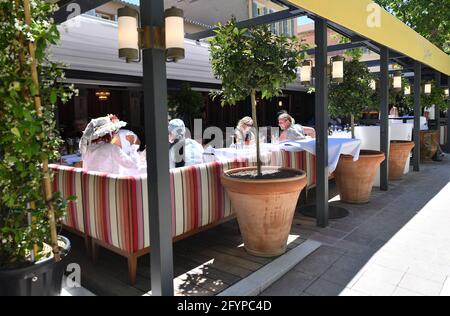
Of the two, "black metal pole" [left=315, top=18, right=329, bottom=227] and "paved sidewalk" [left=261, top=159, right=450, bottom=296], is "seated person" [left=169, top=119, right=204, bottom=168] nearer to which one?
"black metal pole" [left=315, top=18, right=329, bottom=227]

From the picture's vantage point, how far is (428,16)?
1183 cm

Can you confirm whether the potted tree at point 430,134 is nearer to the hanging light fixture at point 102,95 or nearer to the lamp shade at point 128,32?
the hanging light fixture at point 102,95

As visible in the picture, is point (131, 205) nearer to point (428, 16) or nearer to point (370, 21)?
point (370, 21)

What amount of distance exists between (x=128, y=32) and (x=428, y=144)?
8.22 metres

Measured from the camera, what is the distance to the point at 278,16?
381 cm

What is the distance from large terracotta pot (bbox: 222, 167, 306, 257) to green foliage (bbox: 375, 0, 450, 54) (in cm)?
1178

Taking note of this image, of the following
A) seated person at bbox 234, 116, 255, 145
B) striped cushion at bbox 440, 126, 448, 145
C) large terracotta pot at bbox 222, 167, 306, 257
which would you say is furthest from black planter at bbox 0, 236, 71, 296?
striped cushion at bbox 440, 126, 448, 145

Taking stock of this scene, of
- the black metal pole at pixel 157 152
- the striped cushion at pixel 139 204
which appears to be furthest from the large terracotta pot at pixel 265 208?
the black metal pole at pixel 157 152

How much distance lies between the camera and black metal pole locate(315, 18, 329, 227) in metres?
3.64

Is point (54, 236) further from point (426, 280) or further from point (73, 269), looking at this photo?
point (426, 280)

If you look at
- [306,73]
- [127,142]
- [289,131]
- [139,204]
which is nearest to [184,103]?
[289,131]

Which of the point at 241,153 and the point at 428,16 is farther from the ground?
the point at 428,16

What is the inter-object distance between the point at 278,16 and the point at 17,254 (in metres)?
3.29
